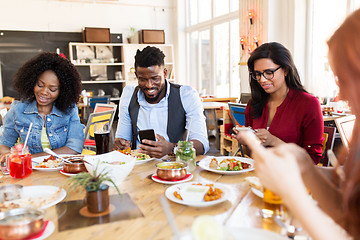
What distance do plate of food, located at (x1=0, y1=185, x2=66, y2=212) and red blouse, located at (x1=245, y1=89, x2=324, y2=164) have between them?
151 cm

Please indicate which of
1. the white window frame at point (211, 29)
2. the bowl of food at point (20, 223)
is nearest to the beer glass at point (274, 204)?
the bowl of food at point (20, 223)

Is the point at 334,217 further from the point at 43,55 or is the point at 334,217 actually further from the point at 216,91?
Result: the point at 216,91

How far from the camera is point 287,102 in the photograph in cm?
220

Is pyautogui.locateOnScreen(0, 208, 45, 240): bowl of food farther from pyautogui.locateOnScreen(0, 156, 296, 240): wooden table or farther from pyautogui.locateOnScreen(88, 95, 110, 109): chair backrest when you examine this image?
pyautogui.locateOnScreen(88, 95, 110, 109): chair backrest

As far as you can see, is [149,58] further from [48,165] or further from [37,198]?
[37,198]

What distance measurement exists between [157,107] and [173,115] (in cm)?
14

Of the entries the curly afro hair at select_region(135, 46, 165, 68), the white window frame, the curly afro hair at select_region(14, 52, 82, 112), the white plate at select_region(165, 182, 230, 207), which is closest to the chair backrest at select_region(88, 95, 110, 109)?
the white window frame

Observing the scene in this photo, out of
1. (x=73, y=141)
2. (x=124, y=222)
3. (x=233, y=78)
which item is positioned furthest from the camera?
(x=233, y=78)

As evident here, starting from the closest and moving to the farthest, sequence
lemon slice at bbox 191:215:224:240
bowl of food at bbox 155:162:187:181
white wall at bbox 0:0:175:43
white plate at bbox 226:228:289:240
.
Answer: lemon slice at bbox 191:215:224:240, white plate at bbox 226:228:289:240, bowl of food at bbox 155:162:187:181, white wall at bbox 0:0:175:43

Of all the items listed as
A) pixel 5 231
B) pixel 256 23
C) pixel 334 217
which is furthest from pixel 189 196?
pixel 256 23

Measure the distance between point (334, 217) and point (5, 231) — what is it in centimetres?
102

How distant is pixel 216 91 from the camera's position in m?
8.05

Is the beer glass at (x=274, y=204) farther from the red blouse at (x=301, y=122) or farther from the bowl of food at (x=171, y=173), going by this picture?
the red blouse at (x=301, y=122)

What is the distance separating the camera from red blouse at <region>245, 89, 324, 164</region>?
2094 millimetres
